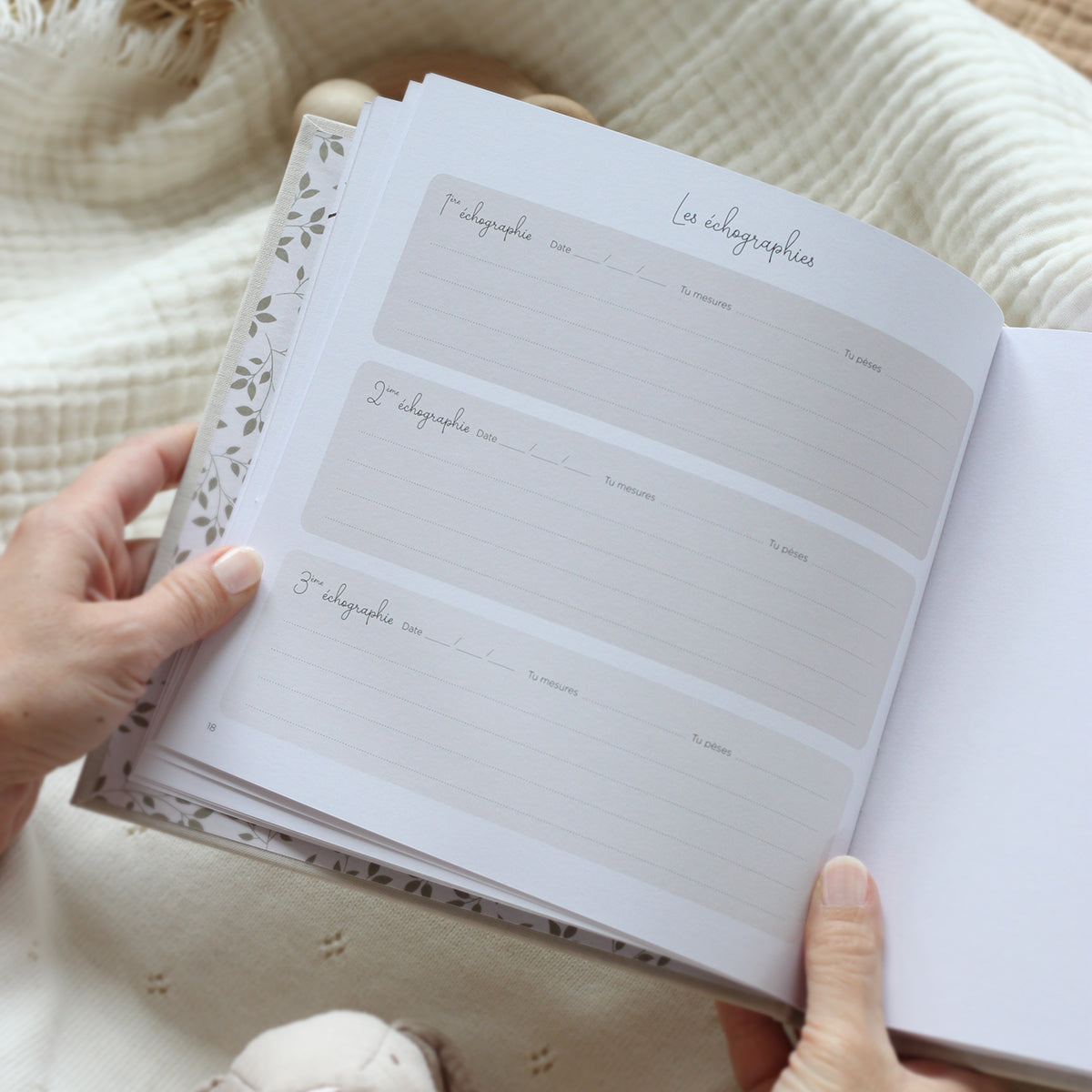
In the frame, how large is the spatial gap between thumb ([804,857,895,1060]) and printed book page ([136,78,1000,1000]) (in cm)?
1

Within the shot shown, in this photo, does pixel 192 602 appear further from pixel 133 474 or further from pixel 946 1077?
pixel 946 1077

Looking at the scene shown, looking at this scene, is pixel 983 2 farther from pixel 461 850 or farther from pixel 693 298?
pixel 461 850

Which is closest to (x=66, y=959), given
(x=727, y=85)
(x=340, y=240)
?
(x=340, y=240)

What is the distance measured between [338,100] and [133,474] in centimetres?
30

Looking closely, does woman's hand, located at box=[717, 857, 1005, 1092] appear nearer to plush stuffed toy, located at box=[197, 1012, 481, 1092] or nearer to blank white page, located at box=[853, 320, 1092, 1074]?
blank white page, located at box=[853, 320, 1092, 1074]


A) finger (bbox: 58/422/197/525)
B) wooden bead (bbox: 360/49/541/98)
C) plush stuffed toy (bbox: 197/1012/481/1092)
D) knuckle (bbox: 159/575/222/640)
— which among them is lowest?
plush stuffed toy (bbox: 197/1012/481/1092)

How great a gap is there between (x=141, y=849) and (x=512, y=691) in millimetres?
309

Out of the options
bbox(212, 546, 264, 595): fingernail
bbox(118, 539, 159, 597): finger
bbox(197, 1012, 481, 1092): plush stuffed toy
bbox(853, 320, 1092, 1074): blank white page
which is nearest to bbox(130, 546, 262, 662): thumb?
bbox(212, 546, 264, 595): fingernail

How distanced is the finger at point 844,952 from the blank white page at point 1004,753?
0.06 feet

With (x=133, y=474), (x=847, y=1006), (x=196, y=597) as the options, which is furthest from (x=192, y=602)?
(x=847, y=1006)

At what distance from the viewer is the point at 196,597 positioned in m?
0.46

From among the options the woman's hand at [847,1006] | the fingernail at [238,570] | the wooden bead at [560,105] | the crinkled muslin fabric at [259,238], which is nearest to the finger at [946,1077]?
the woman's hand at [847,1006]

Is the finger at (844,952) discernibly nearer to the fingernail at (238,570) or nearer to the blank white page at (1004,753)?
the blank white page at (1004,753)

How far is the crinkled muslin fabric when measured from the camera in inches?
23.1
